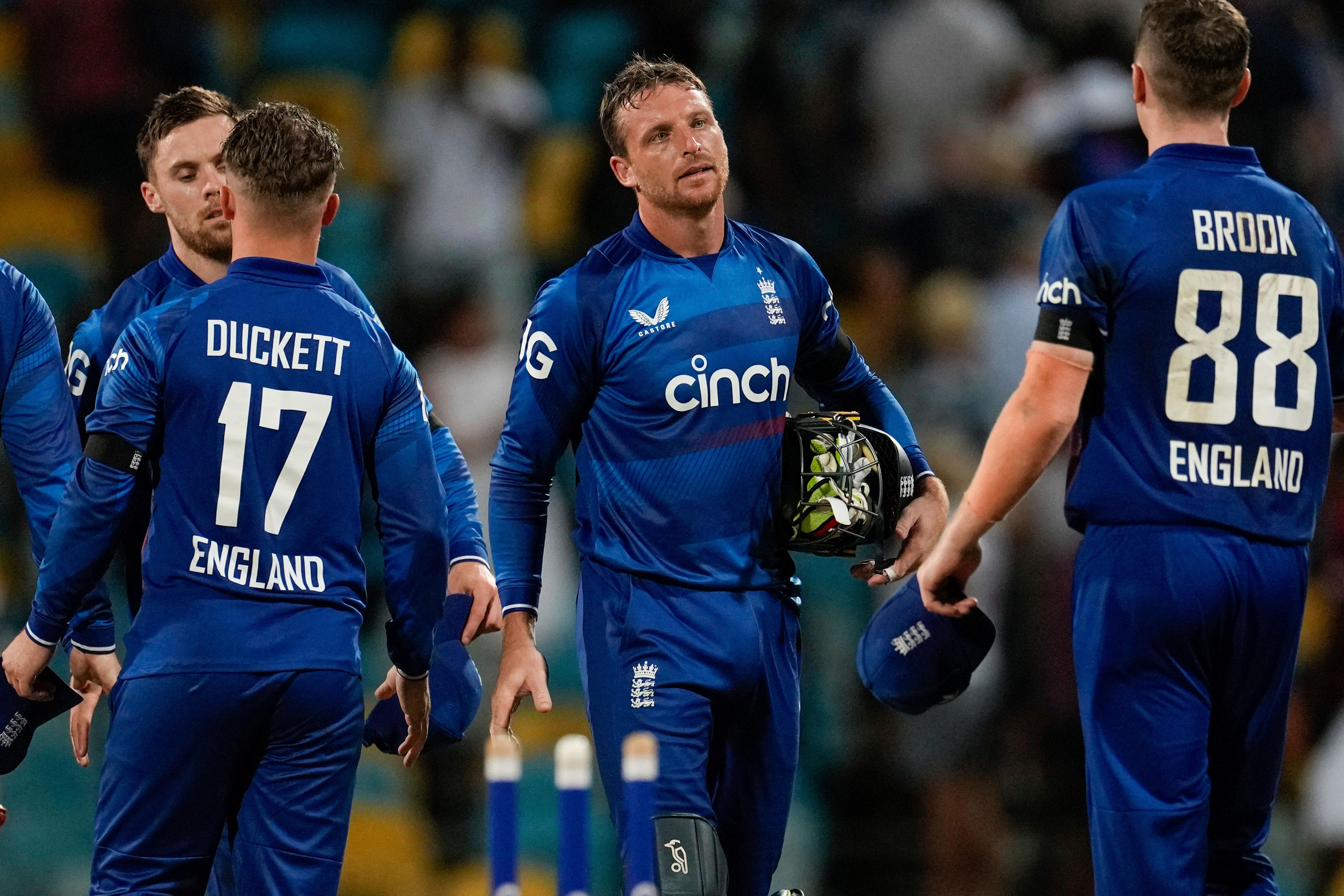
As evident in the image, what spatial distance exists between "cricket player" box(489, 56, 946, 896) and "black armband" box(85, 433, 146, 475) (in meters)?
1.10

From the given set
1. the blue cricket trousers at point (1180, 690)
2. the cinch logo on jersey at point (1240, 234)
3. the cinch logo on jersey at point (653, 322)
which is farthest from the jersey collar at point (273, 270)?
the cinch logo on jersey at point (1240, 234)

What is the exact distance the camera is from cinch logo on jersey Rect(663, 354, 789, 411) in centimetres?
503

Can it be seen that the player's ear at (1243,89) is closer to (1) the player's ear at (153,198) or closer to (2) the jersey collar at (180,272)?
(2) the jersey collar at (180,272)

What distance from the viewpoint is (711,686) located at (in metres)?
4.93

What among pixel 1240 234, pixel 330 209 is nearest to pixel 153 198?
pixel 330 209

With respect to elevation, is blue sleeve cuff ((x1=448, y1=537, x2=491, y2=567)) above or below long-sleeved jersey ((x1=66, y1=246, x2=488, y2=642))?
below

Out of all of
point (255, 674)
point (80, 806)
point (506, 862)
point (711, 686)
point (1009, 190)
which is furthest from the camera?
point (1009, 190)

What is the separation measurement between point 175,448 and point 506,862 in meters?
1.83

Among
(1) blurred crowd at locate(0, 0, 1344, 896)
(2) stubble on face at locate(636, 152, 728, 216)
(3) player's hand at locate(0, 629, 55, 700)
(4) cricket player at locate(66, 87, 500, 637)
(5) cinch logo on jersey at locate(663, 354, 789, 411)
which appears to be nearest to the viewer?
(3) player's hand at locate(0, 629, 55, 700)

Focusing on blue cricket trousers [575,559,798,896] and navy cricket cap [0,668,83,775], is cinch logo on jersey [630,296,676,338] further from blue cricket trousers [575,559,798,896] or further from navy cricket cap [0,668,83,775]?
navy cricket cap [0,668,83,775]

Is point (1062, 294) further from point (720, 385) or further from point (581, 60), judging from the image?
point (581, 60)

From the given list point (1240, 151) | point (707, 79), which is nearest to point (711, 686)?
point (1240, 151)

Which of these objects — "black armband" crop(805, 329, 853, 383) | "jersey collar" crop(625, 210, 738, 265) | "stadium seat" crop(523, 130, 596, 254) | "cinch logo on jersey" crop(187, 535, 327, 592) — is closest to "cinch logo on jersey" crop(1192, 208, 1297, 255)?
"black armband" crop(805, 329, 853, 383)

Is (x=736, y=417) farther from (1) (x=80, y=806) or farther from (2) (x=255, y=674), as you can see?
(1) (x=80, y=806)
